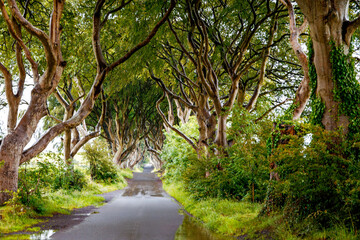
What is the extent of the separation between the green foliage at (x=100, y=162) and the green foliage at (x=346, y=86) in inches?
665

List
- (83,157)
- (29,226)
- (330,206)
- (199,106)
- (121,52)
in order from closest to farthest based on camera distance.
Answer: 1. (330,206)
2. (29,226)
3. (121,52)
4. (199,106)
5. (83,157)

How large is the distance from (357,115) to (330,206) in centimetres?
216

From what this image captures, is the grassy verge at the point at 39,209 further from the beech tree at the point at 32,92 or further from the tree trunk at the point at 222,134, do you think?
the tree trunk at the point at 222,134

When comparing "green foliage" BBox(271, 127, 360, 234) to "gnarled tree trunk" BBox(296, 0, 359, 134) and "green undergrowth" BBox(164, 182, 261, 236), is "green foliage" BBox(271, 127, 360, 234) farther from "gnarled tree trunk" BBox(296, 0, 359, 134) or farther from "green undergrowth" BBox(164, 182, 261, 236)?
"green undergrowth" BBox(164, 182, 261, 236)

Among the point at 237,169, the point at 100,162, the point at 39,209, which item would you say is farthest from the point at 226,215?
the point at 100,162

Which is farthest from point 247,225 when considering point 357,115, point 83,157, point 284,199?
point 83,157

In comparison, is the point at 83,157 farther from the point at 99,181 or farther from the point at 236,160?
the point at 236,160

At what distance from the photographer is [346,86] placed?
20.4ft

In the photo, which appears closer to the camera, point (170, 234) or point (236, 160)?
point (170, 234)

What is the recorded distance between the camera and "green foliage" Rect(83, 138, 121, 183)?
19.9 meters

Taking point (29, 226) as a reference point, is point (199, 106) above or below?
above

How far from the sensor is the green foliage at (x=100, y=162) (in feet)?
65.3

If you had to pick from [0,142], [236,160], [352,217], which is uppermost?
[0,142]

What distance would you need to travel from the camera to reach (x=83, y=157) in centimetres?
1989
